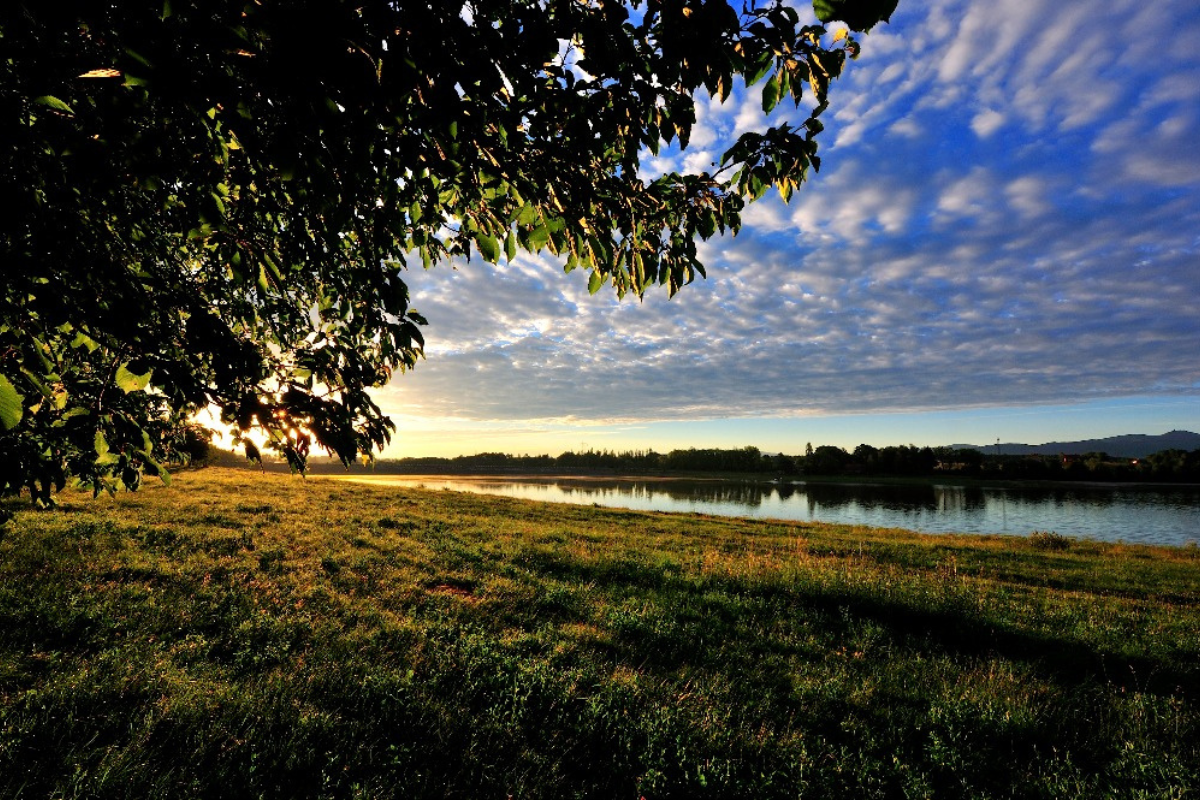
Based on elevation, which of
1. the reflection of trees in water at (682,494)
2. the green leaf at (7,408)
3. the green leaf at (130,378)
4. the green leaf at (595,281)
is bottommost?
the reflection of trees in water at (682,494)

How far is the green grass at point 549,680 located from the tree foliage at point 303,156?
245cm

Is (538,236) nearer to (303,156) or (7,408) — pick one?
(303,156)

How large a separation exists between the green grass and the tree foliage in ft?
8.03

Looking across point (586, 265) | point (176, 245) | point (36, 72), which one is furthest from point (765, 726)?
point (176, 245)

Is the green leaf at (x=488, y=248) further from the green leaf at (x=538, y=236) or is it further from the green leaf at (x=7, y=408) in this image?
the green leaf at (x=7, y=408)

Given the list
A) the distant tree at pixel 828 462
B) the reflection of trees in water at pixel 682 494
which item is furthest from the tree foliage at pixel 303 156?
the distant tree at pixel 828 462

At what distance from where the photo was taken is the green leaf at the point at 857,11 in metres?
1.80

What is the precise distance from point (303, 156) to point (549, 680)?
5961 mm

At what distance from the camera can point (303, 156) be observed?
8.00 feet

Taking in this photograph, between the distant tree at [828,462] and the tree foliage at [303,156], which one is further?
the distant tree at [828,462]

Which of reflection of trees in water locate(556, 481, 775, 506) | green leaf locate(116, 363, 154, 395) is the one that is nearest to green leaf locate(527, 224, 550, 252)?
green leaf locate(116, 363, 154, 395)

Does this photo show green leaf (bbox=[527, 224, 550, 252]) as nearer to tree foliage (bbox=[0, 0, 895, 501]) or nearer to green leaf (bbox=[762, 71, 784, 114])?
tree foliage (bbox=[0, 0, 895, 501])

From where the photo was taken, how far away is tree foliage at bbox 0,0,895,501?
1.95 m

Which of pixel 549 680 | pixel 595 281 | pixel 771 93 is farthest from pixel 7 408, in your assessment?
pixel 549 680
